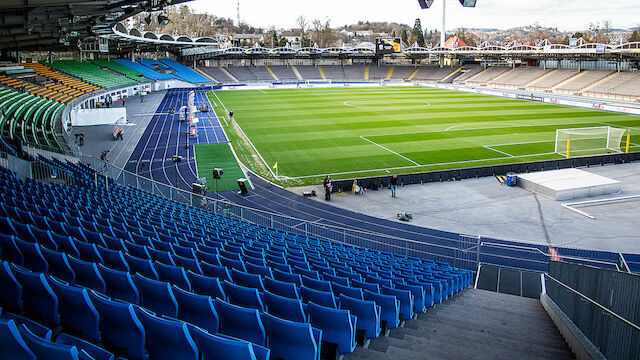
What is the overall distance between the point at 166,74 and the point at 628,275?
95.5 m

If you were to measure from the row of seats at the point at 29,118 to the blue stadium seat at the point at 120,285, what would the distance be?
21.6 m

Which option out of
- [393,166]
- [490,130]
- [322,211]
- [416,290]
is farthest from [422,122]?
[416,290]

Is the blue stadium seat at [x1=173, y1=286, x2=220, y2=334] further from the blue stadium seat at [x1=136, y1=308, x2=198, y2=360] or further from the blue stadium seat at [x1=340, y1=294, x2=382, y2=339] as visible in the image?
the blue stadium seat at [x1=340, y1=294, x2=382, y2=339]

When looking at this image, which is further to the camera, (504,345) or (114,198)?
(114,198)

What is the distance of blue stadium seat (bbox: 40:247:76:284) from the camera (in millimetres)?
6425

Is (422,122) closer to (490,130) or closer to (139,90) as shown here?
(490,130)

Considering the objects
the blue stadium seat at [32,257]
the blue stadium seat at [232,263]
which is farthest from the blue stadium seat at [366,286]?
the blue stadium seat at [32,257]

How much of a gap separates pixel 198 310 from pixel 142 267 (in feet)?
6.12

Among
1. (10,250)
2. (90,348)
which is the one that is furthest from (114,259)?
(90,348)

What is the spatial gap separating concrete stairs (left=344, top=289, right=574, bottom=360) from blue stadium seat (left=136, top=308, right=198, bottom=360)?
9.08ft

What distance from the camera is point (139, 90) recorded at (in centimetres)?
7825

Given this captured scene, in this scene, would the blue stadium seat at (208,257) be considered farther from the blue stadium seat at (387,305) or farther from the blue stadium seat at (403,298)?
the blue stadium seat at (403,298)

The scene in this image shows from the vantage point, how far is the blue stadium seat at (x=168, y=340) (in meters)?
4.53

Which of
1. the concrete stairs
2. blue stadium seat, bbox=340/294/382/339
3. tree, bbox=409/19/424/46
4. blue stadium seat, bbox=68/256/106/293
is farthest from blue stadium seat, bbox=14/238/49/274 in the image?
tree, bbox=409/19/424/46
